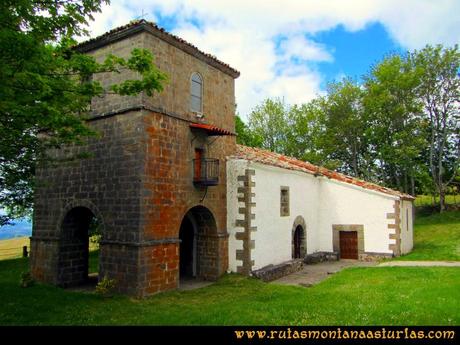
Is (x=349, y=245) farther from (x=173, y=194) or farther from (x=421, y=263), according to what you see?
(x=173, y=194)

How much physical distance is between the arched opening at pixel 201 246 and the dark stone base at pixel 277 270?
1652 mm

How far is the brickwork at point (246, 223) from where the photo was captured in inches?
541

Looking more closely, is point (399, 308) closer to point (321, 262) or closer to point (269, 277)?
point (269, 277)

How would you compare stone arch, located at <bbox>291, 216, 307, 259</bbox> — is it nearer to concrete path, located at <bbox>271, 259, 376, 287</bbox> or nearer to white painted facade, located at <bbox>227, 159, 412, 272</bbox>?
white painted facade, located at <bbox>227, 159, 412, 272</bbox>

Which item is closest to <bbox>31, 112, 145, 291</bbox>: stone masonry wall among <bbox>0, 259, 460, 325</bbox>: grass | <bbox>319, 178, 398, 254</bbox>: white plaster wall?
<bbox>0, 259, 460, 325</bbox>: grass

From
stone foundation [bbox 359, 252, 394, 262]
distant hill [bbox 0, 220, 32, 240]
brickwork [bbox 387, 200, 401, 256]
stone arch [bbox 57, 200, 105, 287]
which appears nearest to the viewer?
stone arch [bbox 57, 200, 105, 287]

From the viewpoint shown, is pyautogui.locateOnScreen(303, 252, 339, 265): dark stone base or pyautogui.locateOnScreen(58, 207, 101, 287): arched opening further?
pyautogui.locateOnScreen(303, 252, 339, 265): dark stone base

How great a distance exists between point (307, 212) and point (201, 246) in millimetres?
6915

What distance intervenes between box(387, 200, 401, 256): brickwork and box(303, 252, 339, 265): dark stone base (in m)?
2.67

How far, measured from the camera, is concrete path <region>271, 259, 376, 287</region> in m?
13.7

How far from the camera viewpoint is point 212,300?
34.7 ft
